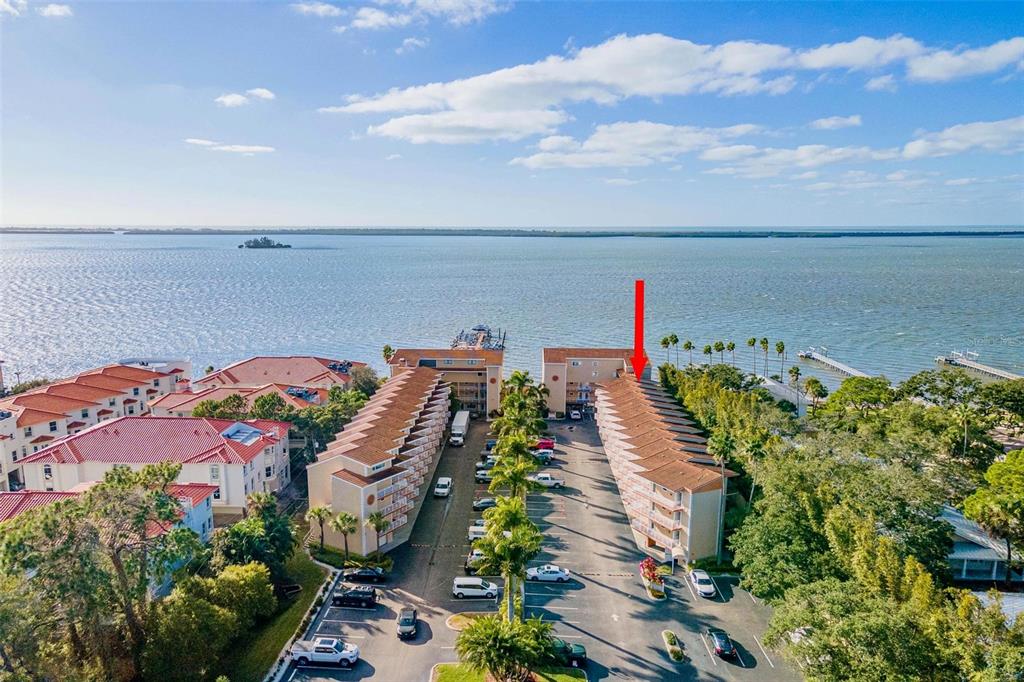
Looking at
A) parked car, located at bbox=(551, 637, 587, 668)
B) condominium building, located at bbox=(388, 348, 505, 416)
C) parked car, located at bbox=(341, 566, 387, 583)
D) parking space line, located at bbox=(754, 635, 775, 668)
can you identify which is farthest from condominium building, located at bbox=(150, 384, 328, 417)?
parking space line, located at bbox=(754, 635, 775, 668)

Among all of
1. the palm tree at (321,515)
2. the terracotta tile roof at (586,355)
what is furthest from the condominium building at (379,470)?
the terracotta tile roof at (586,355)

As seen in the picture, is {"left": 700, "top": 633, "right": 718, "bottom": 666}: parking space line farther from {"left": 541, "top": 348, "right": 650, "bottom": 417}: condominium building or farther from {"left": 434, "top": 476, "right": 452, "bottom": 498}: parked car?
{"left": 541, "top": 348, "right": 650, "bottom": 417}: condominium building

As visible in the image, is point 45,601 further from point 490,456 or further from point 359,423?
point 490,456

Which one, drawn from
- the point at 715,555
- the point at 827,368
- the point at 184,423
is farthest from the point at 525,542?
the point at 827,368

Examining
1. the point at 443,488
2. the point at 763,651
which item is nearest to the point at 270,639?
the point at 443,488

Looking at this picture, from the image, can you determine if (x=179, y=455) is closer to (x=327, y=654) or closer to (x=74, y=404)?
(x=74, y=404)

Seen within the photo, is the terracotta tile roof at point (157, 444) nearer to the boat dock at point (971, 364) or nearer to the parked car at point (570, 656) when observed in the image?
the parked car at point (570, 656)
